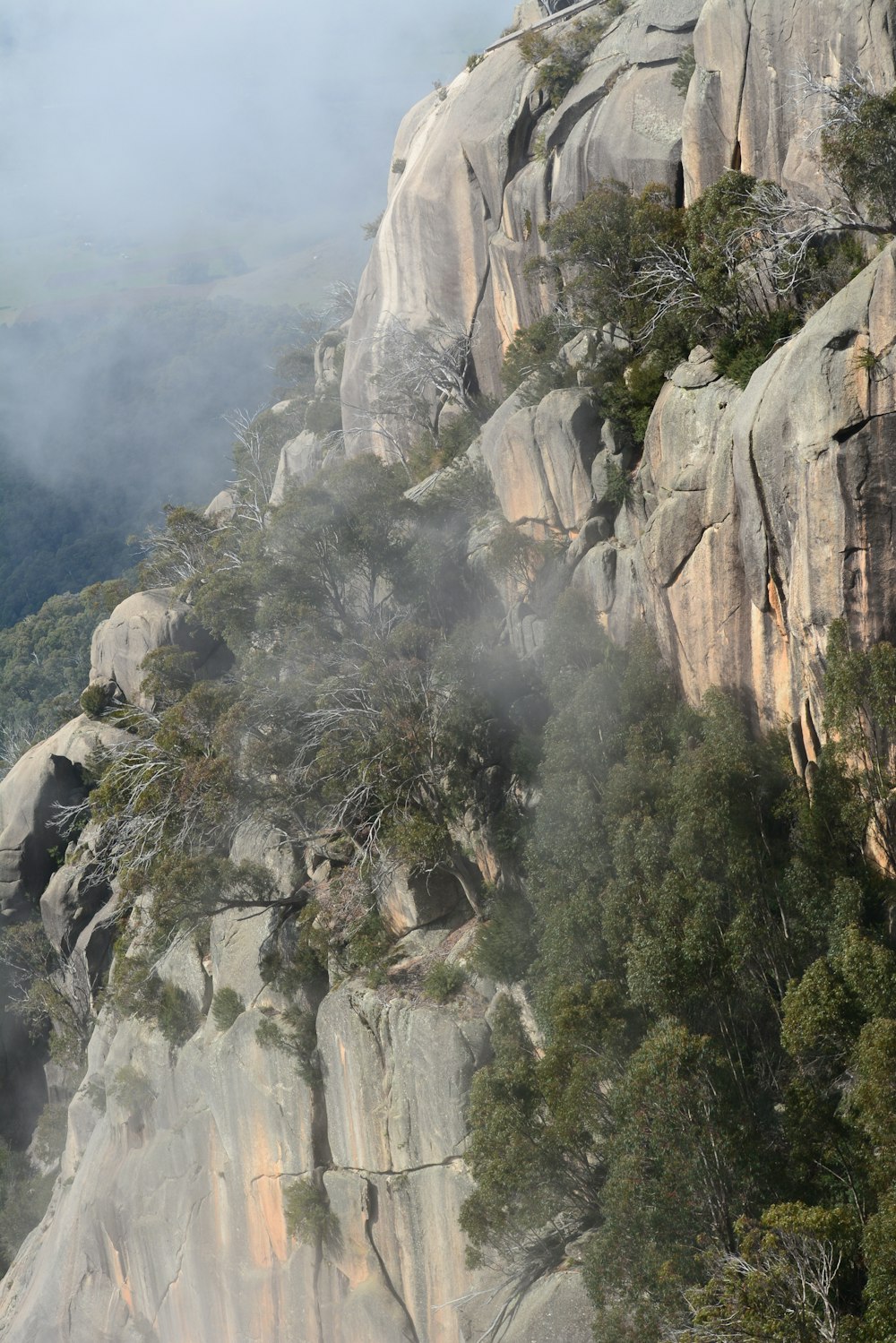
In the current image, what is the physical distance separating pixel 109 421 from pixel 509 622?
465ft

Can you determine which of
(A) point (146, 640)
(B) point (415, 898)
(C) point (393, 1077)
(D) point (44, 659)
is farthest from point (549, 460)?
(D) point (44, 659)

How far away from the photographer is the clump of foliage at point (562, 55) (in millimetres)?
35562

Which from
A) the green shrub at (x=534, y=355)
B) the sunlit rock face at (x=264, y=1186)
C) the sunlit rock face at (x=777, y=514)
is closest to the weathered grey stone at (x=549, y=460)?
the green shrub at (x=534, y=355)

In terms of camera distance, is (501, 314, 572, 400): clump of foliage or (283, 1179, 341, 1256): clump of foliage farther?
(501, 314, 572, 400): clump of foliage

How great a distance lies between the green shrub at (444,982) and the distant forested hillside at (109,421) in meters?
107

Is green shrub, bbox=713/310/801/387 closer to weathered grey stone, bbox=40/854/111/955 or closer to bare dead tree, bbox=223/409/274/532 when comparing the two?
bare dead tree, bbox=223/409/274/532

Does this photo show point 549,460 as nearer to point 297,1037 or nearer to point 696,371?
point 696,371

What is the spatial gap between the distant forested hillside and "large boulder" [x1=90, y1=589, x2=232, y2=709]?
79.5m

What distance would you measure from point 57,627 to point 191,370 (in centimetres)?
8278

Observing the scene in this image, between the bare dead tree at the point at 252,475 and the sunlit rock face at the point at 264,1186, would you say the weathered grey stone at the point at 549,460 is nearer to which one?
the sunlit rock face at the point at 264,1186

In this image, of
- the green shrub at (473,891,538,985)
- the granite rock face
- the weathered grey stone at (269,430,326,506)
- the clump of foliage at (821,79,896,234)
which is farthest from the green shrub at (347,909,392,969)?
the weathered grey stone at (269,430,326,506)

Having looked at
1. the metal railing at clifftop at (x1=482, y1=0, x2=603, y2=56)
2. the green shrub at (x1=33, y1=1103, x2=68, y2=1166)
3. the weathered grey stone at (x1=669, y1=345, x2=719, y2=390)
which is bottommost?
the green shrub at (x1=33, y1=1103, x2=68, y2=1166)

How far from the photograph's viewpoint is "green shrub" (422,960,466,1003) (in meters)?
24.2

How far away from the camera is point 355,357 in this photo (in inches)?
1762
